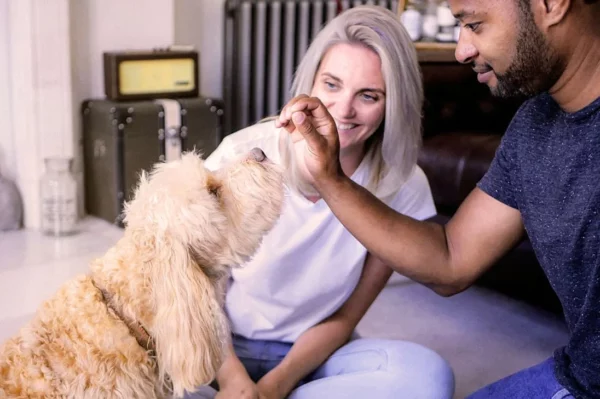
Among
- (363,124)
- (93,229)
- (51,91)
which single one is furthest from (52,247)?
(363,124)

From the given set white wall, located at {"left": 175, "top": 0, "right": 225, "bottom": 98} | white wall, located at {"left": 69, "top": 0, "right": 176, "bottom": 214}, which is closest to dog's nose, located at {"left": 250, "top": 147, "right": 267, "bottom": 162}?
white wall, located at {"left": 69, "top": 0, "right": 176, "bottom": 214}

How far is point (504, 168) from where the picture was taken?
147 cm

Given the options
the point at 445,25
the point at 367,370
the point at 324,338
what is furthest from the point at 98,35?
the point at 367,370

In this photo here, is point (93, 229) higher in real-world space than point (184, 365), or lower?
lower

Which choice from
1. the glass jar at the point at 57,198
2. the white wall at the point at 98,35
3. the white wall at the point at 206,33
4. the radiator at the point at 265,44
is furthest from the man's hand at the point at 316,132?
the white wall at the point at 206,33

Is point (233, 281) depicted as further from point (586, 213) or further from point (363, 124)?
point (586, 213)

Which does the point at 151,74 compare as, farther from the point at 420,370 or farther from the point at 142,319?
the point at 142,319

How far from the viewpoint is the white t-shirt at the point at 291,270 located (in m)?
1.57

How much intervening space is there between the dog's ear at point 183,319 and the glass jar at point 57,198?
96.7 inches

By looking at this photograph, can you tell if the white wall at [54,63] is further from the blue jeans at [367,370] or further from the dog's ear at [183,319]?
the dog's ear at [183,319]

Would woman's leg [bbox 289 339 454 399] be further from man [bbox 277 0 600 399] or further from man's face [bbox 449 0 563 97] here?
man's face [bbox 449 0 563 97]

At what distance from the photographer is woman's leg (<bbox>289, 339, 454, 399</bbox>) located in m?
1.48

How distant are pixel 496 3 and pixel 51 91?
2.74 metres

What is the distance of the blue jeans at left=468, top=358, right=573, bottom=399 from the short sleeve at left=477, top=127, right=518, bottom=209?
327mm
